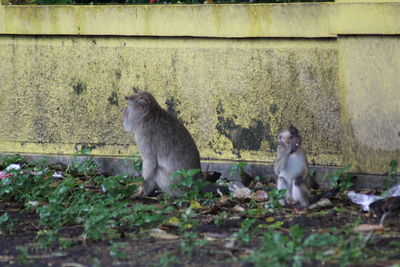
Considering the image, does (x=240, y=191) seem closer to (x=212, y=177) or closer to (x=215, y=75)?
(x=212, y=177)

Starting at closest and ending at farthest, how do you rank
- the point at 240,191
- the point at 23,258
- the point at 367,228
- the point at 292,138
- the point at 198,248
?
1. the point at 23,258
2. the point at 198,248
3. the point at 367,228
4. the point at 292,138
5. the point at 240,191

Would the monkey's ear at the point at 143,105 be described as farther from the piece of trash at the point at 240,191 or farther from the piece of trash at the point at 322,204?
the piece of trash at the point at 322,204

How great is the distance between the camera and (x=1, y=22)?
344 inches

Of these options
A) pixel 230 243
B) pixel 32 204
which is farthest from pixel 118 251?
pixel 32 204

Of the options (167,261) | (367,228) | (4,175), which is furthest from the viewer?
(4,175)

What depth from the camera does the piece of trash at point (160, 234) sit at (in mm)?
6061

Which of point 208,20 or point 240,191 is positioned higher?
point 208,20

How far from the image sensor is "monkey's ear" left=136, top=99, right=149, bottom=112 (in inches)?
297

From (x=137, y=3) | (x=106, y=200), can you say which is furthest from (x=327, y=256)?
(x=137, y=3)

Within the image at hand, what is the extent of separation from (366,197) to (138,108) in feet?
6.70

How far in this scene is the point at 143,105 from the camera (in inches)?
297

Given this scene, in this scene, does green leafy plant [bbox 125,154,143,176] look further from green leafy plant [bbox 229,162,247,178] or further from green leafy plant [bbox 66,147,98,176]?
green leafy plant [bbox 229,162,247,178]

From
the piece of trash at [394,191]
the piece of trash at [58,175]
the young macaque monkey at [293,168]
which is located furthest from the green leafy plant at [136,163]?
the piece of trash at [394,191]

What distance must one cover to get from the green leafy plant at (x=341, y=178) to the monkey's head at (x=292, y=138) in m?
0.63
